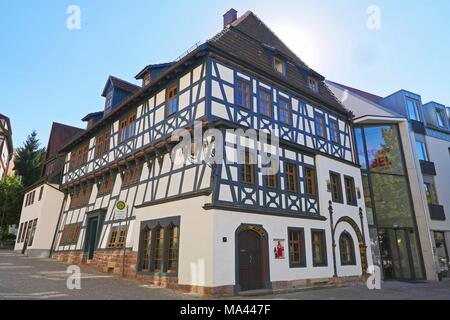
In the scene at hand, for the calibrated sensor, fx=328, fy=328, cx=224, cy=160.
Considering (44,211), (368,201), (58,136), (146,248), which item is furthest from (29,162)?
(368,201)

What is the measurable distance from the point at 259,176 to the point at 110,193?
370 inches

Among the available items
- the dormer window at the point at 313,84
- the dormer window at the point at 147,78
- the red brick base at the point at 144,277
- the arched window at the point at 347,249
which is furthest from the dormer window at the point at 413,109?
the dormer window at the point at 147,78

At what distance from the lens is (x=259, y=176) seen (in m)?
13.3

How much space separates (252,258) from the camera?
12.3 meters

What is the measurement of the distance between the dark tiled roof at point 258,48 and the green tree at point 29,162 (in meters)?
37.3

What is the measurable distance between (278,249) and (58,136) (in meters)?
25.6

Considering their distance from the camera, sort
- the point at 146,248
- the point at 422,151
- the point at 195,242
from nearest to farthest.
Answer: the point at 195,242 → the point at 146,248 → the point at 422,151

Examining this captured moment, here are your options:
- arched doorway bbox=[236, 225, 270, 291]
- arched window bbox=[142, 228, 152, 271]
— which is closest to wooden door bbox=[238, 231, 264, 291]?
arched doorway bbox=[236, 225, 270, 291]

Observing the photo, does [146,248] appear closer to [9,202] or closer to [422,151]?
[422,151]

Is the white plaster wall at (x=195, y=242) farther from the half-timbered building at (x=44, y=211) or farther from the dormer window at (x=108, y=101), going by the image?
the half-timbered building at (x=44, y=211)

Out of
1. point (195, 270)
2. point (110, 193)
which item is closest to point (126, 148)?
point (110, 193)

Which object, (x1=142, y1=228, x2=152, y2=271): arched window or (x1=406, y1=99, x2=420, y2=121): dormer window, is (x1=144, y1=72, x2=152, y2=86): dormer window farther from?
(x1=406, y1=99, x2=420, y2=121): dormer window
